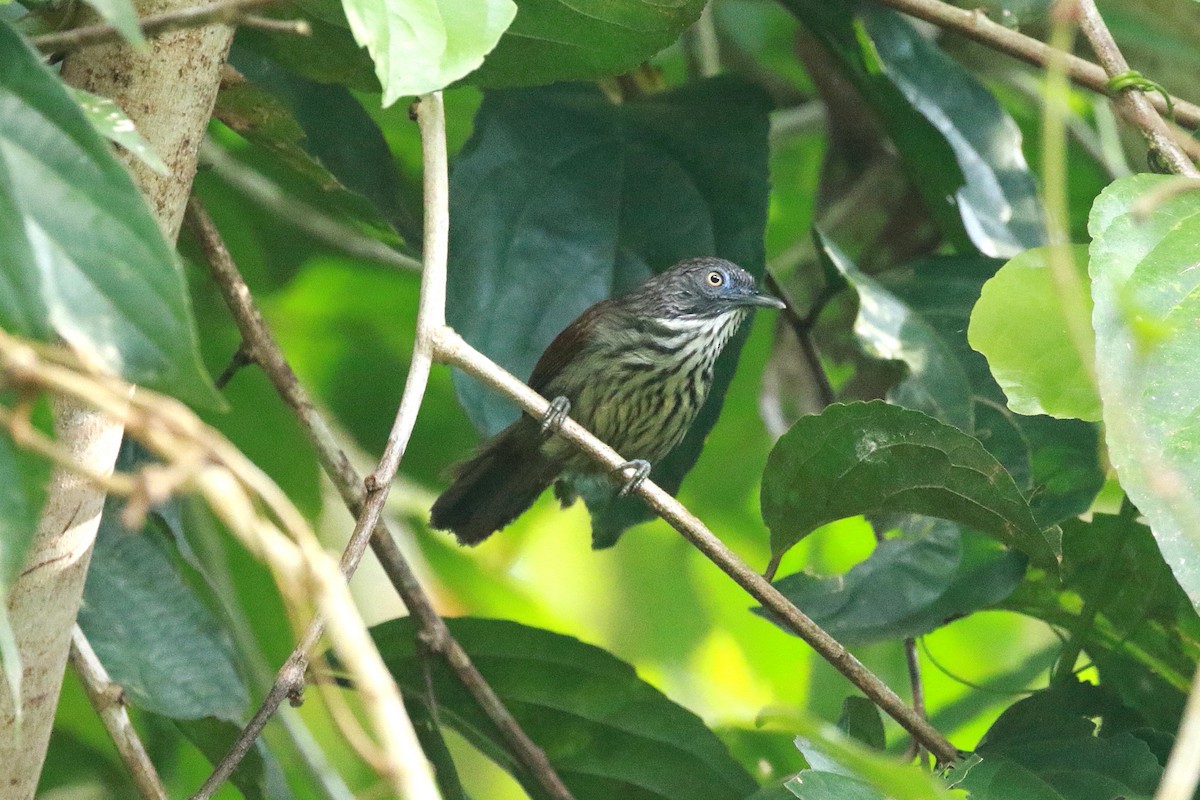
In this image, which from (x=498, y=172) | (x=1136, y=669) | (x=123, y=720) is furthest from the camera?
(x=498, y=172)

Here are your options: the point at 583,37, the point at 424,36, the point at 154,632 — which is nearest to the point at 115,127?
the point at 424,36

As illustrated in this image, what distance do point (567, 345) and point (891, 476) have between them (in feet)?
4.93

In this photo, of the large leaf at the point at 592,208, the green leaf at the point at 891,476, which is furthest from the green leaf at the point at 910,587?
the large leaf at the point at 592,208

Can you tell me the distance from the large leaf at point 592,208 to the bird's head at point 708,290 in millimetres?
284

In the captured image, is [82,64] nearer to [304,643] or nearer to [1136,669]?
[304,643]

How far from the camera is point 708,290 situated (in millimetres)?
4152

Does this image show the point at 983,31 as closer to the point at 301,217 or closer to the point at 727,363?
the point at 727,363

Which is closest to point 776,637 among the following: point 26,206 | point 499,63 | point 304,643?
point 499,63

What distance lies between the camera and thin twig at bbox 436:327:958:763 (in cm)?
228

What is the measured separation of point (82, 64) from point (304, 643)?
983mm

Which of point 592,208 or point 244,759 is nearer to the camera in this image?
point 244,759

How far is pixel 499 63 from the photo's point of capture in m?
2.55

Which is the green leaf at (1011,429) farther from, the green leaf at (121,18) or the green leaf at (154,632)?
the green leaf at (121,18)

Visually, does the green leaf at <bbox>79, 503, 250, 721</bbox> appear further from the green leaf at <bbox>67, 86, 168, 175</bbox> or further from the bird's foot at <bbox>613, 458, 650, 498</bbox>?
the green leaf at <bbox>67, 86, 168, 175</bbox>
